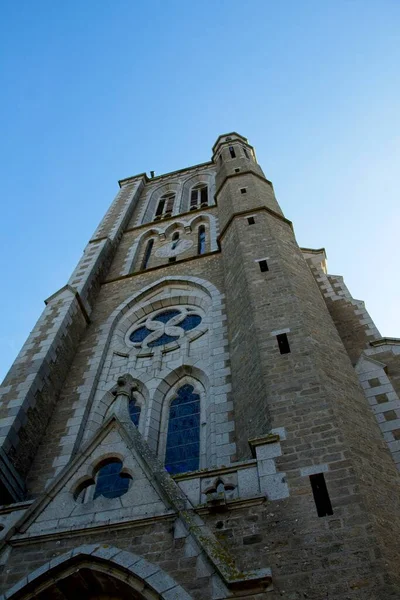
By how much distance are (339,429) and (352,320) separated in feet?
16.2

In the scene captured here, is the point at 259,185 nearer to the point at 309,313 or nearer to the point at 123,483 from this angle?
the point at 309,313

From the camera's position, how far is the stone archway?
17.5 ft

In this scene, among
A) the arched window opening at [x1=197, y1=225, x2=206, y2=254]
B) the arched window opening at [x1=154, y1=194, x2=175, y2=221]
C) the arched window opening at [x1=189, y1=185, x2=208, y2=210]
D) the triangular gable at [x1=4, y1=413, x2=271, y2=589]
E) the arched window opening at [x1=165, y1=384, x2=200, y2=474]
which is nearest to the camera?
the triangular gable at [x1=4, y1=413, x2=271, y2=589]

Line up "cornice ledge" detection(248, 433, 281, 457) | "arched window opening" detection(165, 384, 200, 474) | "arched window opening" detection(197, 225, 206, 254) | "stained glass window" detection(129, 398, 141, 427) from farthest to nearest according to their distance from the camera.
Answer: "arched window opening" detection(197, 225, 206, 254), "stained glass window" detection(129, 398, 141, 427), "arched window opening" detection(165, 384, 200, 474), "cornice ledge" detection(248, 433, 281, 457)

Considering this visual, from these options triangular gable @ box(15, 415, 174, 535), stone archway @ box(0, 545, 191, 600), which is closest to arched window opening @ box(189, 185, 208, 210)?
triangular gable @ box(15, 415, 174, 535)

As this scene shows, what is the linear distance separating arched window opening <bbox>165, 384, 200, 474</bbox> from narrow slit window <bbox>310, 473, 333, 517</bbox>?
2820 millimetres

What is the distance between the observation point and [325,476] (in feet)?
18.6

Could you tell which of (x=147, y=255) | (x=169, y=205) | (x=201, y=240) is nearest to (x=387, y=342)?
(x=201, y=240)

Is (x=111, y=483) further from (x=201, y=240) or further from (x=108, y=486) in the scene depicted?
(x=201, y=240)

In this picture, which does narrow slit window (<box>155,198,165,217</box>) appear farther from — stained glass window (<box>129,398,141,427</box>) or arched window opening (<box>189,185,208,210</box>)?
stained glass window (<box>129,398,141,427</box>)

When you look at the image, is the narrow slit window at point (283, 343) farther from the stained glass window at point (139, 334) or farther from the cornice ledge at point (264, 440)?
the stained glass window at point (139, 334)

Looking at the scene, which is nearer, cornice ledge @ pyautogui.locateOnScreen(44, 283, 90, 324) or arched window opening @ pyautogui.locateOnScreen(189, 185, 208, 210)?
cornice ledge @ pyautogui.locateOnScreen(44, 283, 90, 324)

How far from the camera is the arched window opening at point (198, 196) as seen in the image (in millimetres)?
21628

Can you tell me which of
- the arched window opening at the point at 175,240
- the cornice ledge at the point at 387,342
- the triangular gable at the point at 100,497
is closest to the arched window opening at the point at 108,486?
the triangular gable at the point at 100,497
